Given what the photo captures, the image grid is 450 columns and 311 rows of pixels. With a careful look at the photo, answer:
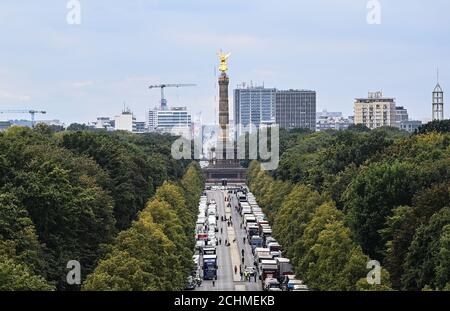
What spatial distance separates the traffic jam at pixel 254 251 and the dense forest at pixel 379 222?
44.6 inches

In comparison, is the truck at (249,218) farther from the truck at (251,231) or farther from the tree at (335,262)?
the tree at (335,262)

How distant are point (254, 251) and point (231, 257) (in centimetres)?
211

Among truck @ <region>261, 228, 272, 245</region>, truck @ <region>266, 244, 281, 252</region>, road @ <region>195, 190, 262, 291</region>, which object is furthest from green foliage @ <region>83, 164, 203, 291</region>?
truck @ <region>261, 228, 272, 245</region>

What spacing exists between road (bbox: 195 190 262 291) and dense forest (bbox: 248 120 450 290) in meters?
3.58

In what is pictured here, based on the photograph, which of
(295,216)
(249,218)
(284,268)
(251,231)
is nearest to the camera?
(284,268)

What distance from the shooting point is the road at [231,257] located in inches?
2785

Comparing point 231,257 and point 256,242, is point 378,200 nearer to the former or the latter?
point 231,257

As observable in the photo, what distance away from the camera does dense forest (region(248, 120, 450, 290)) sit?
50.5 meters

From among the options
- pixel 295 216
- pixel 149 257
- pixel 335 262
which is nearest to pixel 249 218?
pixel 295 216

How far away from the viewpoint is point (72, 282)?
5469 centimetres

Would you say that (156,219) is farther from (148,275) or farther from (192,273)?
(148,275)

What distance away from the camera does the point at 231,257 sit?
89.2m

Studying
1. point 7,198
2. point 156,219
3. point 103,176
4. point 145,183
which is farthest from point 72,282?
point 145,183

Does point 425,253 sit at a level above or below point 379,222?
below
